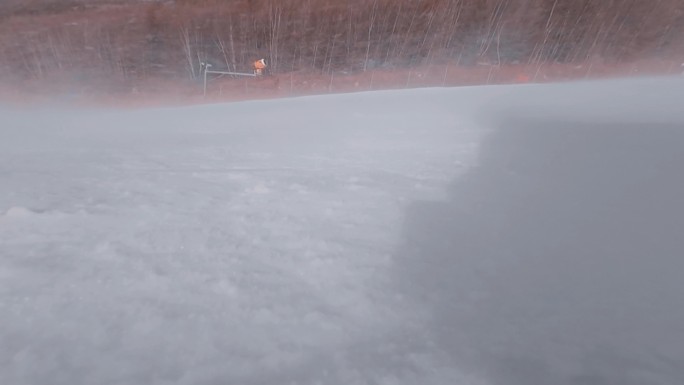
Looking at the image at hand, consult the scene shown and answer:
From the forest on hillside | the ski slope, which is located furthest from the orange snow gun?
the ski slope

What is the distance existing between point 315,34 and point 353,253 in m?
1.25

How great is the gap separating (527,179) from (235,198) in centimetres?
87

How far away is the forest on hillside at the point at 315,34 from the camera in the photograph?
1903 mm

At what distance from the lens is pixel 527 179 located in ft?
4.50

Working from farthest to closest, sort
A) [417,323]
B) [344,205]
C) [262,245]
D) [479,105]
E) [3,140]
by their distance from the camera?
[479,105] < [3,140] < [344,205] < [262,245] < [417,323]

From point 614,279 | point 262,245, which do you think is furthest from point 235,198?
point 614,279

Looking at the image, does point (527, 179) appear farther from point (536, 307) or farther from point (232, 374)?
point (232, 374)

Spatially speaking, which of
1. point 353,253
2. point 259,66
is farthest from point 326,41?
point 353,253

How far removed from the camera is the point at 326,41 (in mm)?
1993

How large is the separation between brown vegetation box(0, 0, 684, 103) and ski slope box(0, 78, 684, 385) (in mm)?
319

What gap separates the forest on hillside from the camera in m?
1.90

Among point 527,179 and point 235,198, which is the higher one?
point 527,179

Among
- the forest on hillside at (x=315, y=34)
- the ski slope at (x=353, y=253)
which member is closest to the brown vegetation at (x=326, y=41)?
the forest on hillside at (x=315, y=34)

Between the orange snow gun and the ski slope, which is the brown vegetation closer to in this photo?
the orange snow gun
